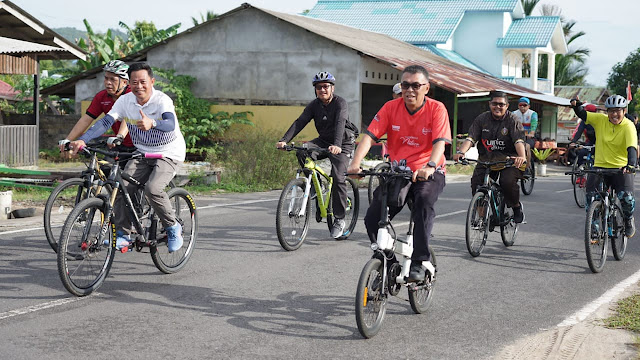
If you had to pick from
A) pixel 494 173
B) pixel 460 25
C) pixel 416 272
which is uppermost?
pixel 460 25

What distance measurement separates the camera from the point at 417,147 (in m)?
6.30

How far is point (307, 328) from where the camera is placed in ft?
19.2

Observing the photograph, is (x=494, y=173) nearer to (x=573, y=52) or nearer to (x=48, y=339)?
(x=48, y=339)

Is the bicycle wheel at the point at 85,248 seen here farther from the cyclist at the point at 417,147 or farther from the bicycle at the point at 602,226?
the bicycle at the point at 602,226

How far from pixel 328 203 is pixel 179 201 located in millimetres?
2207

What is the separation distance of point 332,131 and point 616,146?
3261mm

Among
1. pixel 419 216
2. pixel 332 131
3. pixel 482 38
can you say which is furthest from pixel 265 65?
pixel 419 216

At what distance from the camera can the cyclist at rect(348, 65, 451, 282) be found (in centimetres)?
595

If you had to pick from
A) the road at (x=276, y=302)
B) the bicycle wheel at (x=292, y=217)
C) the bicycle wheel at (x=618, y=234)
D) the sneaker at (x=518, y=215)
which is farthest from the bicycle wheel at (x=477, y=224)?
the bicycle wheel at (x=292, y=217)

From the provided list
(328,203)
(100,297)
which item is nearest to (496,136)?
(328,203)

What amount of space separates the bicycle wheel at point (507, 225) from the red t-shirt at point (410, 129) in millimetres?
3383

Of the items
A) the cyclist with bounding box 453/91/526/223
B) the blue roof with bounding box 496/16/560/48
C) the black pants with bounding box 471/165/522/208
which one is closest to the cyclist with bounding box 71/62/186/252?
the cyclist with bounding box 453/91/526/223

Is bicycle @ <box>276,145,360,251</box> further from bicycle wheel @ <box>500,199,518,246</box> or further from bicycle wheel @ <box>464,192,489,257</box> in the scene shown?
bicycle wheel @ <box>500,199,518,246</box>

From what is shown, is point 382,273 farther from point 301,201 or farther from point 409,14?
point 409,14
